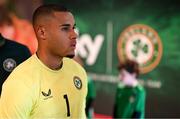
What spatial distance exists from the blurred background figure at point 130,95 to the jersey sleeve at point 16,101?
2377 mm

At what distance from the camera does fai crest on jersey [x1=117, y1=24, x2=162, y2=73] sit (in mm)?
3592

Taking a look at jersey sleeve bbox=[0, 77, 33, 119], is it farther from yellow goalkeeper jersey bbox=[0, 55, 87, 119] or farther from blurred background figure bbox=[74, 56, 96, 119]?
blurred background figure bbox=[74, 56, 96, 119]

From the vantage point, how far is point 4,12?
188 inches

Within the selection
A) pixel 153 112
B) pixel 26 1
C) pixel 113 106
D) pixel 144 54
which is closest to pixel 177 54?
pixel 144 54

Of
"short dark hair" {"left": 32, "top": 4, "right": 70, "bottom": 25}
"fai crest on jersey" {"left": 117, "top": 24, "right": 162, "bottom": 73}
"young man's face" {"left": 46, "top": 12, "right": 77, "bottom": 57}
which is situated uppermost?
"short dark hair" {"left": 32, "top": 4, "right": 70, "bottom": 25}

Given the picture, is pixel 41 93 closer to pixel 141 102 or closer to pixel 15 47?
pixel 15 47

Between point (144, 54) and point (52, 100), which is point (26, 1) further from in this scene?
point (52, 100)

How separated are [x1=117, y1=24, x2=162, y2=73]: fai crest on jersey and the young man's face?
2.19 metres

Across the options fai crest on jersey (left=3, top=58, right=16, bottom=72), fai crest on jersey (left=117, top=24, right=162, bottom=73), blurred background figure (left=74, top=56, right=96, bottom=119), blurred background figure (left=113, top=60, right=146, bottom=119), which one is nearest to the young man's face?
fai crest on jersey (left=3, top=58, right=16, bottom=72)

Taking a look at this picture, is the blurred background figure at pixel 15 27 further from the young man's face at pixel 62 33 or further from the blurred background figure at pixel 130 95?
the young man's face at pixel 62 33

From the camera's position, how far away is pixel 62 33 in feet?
4.79

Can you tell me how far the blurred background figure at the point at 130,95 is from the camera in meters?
3.68

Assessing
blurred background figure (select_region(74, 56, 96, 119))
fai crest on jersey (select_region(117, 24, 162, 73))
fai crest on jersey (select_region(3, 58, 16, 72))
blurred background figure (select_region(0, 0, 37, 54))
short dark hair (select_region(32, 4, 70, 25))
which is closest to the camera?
short dark hair (select_region(32, 4, 70, 25))

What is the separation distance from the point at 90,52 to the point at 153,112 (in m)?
0.89
